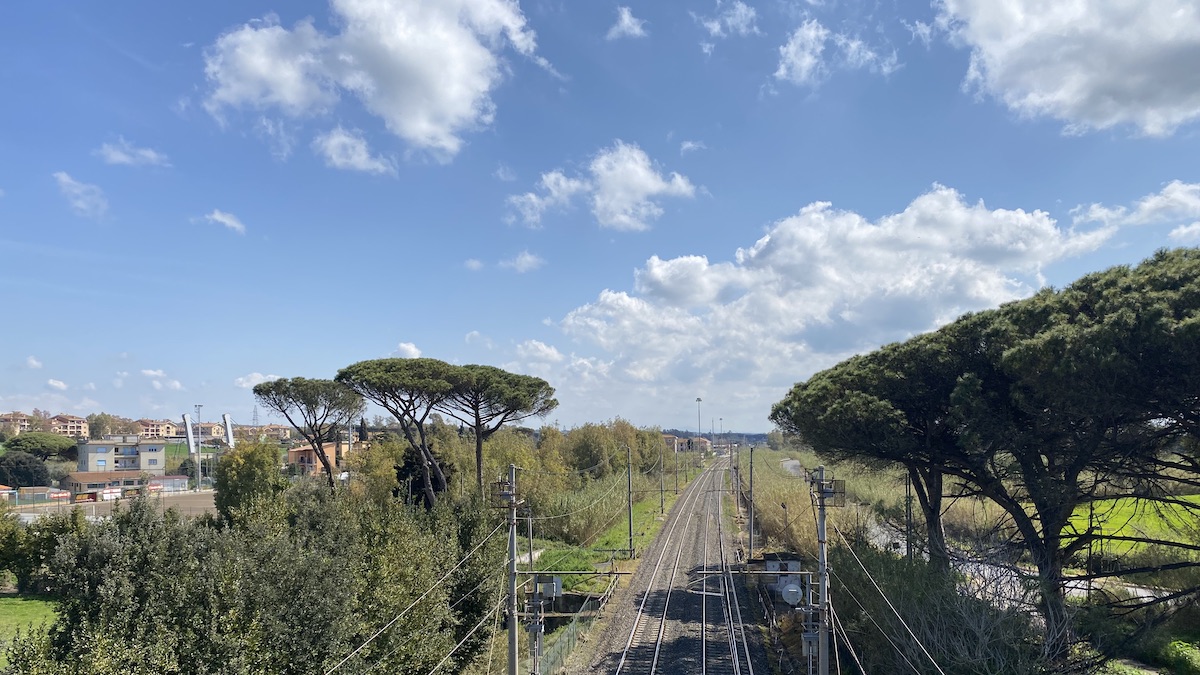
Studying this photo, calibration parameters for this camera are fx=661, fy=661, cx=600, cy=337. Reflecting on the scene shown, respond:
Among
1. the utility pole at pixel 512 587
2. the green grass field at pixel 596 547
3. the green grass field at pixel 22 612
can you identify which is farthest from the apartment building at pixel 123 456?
the utility pole at pixel 512 587

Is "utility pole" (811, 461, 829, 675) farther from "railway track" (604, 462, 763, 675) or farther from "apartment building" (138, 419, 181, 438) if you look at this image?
"apartment building" (138, 419, 181, 438)

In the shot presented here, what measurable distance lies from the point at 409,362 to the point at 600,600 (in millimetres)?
16285

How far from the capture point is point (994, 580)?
595 inches

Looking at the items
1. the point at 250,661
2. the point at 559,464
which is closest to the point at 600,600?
the point at 250,661

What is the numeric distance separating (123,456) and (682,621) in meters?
96.5

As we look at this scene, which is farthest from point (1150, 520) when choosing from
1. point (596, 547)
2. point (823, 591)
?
point (823, 591)

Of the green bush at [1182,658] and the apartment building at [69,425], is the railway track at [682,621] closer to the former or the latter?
the green bush at [1182,658]

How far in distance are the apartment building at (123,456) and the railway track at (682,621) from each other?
3213 inches

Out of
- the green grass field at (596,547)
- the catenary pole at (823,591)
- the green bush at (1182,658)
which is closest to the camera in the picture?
the catenary pole at (823,591)

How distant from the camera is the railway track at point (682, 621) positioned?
64.6ft

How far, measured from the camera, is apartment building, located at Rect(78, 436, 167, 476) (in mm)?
85250

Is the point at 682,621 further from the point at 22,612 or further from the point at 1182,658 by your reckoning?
the point at 22,612

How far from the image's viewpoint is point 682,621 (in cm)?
2467

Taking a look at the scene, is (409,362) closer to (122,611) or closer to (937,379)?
(122,611)
